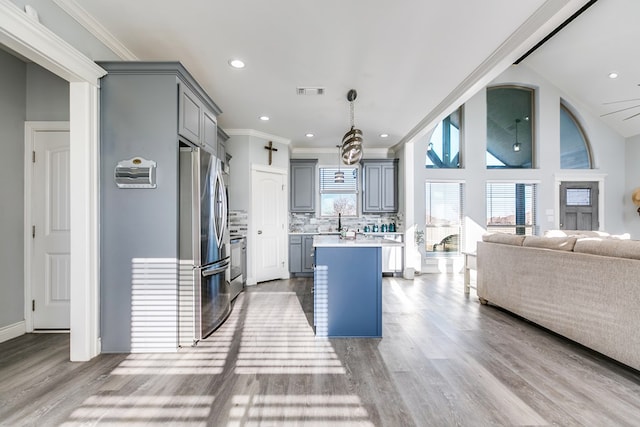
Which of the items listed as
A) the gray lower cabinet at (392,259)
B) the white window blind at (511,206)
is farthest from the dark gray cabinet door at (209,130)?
the white window blind at (511,206)

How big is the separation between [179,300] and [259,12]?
7.83 feet

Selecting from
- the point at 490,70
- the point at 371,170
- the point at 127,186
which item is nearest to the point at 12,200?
the point at 127,186

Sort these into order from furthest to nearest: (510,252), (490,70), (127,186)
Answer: (510,252)
(490,70)
(127,186)

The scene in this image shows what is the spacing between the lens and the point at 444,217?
588 cm

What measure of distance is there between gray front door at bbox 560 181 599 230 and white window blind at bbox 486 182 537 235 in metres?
0.63

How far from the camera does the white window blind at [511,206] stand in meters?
5.89

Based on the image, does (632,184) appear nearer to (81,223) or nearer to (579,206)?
(579,206)

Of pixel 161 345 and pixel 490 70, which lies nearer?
pixel 161 345

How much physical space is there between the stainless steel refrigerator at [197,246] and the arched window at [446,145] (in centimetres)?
474

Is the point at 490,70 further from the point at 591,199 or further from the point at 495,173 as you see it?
the point at 591,199

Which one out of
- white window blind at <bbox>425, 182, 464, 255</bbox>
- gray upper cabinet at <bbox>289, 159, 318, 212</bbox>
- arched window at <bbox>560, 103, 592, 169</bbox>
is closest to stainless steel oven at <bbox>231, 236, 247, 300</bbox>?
gray upper cabinet at <bbox>289, 159, 318, 212</bbox>

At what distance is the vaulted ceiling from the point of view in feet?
6.55

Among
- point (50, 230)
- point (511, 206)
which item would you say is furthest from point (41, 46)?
point (511, 206)

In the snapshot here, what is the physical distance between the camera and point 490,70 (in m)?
2.60
